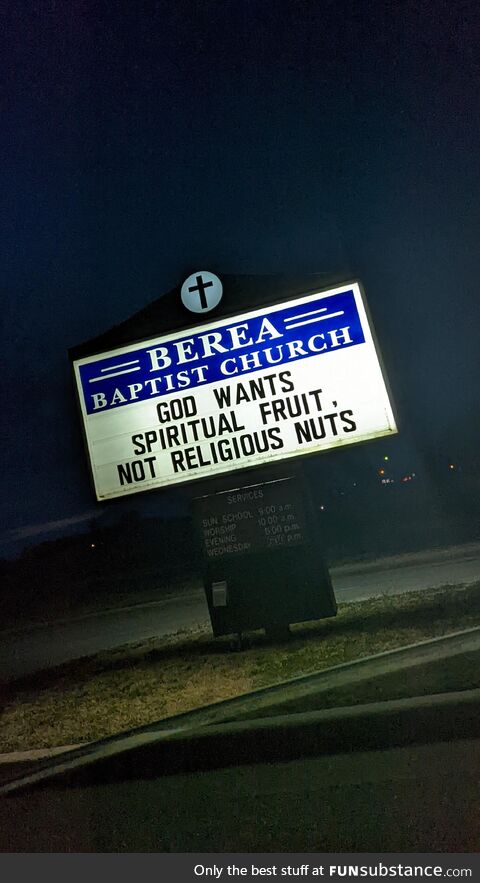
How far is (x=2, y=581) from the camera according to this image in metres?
22.8

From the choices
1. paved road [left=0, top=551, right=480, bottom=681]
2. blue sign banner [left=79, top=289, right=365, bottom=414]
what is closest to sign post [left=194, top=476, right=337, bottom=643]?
blue sign banner [left=79, top=289, right=365, bottom=414]

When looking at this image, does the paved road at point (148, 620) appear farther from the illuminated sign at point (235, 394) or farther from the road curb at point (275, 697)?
the illuminated sign at point (235, 394)

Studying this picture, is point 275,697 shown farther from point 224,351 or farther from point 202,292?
point 202,292

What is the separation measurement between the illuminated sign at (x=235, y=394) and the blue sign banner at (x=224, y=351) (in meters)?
0.01

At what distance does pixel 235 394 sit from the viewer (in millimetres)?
6367

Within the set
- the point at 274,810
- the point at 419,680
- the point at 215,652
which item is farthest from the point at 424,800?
the point at 215,652

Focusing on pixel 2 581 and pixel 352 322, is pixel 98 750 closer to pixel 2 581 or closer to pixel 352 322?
pixel 352 322

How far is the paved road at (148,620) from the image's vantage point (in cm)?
1020

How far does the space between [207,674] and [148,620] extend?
630 cm

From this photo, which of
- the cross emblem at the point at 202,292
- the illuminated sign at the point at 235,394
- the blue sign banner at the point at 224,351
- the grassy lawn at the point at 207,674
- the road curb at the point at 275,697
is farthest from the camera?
the cross emblem at the point at 202,292

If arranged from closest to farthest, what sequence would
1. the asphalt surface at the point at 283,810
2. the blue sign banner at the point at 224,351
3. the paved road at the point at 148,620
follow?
the asphalt surface at the point at 283,810
the blue sign banner at the point at 224,351
the paved road at the point at 148,620

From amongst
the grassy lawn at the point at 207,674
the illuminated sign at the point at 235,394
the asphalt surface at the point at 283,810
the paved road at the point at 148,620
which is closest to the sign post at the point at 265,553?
the illuminated sign at the point at 235,394

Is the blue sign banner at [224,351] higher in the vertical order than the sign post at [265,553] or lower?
higher

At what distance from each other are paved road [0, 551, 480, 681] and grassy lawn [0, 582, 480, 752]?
4.66ft
